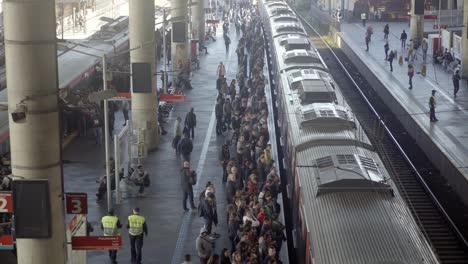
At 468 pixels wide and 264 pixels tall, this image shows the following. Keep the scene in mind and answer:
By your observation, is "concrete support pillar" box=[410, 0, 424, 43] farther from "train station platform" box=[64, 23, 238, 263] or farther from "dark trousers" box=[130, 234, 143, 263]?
"dark trousers" box=[130, 234, 143, 263]

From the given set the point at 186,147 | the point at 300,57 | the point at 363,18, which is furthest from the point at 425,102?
the point at 363,18

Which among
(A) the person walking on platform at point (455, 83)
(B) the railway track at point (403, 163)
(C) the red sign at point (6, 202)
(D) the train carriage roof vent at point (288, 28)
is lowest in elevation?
(B) the railway track at point (403, 163)

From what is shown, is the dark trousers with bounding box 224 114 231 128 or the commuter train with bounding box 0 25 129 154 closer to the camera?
the commuter train with bounding box 0 25 129 154

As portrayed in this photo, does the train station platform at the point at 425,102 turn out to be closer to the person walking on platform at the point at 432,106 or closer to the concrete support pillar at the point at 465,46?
the person walking on platform at the point at 432,106

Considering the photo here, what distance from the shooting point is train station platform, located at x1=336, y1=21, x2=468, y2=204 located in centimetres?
3028

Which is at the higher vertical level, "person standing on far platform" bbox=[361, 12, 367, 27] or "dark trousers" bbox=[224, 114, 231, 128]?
"person standing on far platform" bbox=[361, 12, 367, 27]

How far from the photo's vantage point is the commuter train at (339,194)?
14844 millimetres

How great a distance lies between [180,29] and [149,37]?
40.5 feet

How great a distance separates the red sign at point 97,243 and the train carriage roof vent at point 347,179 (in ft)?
14.3

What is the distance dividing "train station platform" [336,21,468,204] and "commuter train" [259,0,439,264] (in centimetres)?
507

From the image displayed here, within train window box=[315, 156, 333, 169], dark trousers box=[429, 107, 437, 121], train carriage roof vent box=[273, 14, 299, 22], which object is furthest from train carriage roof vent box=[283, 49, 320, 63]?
train carriage roof vent box=[273, 14, 299, 22]

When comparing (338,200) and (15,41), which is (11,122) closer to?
(15,41)

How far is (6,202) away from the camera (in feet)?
49.8

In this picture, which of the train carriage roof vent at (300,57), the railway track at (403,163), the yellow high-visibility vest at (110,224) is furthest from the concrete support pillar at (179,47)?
the yellow high-visibility vest at (110,224)
